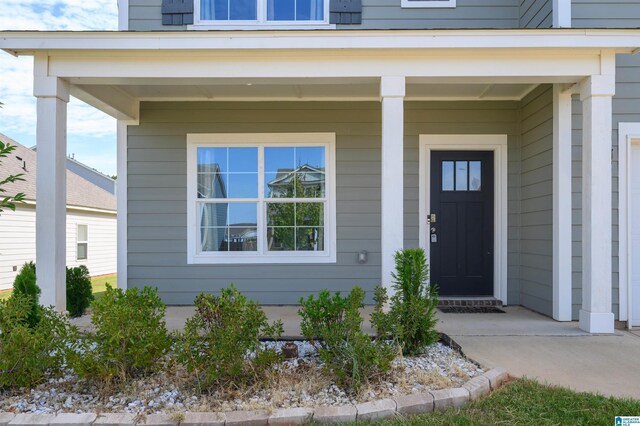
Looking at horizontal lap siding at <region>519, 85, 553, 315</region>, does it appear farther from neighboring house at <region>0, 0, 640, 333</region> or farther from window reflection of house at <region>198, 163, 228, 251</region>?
window reflection of house at <region>198, 163, 228, 251</region>

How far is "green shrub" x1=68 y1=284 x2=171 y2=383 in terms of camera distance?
2832 millimetres

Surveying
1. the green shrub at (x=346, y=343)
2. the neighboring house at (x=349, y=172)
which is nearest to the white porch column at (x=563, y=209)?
the neighboring house at (x=349, y=172)

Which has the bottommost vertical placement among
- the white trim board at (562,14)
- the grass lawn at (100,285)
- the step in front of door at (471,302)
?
the grass lawn at (100,285)

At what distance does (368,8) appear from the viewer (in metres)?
5.64

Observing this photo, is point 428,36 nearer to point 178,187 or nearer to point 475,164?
point 475,164

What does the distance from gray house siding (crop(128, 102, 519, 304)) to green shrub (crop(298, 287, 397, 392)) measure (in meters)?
2.49

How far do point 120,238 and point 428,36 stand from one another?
176 inches

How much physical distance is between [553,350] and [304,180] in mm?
3497

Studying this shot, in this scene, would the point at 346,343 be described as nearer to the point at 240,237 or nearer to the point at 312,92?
the point at 240,237

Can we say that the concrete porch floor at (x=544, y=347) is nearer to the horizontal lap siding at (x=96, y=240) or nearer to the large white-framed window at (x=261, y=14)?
the large white-framed window at (x=261, y=14)

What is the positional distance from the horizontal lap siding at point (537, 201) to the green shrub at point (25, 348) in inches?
191

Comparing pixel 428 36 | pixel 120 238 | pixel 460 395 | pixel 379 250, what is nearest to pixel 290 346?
pixel 460 395

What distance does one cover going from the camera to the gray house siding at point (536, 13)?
192 inches

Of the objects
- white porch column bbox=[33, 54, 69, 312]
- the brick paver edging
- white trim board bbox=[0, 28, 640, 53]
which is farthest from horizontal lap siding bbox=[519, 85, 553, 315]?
white porch column bbox=[33, 54, 69, 312]
